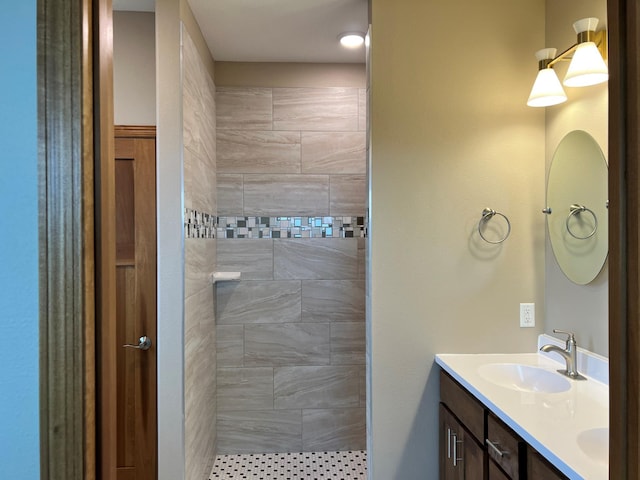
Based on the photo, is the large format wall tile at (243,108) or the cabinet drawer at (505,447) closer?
the cabinet drawer at (505,447)

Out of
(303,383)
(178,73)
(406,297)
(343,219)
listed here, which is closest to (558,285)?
(406,297)

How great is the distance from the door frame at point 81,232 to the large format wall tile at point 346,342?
2.61 m

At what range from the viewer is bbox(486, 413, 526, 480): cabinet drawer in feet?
4.75

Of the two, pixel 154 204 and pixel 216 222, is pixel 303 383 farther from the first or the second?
pixel 154 204

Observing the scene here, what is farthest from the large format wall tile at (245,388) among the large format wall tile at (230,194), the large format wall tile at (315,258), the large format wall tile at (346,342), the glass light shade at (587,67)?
the glass light shade at (587,67)

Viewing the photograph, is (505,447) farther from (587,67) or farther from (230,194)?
(230,194)

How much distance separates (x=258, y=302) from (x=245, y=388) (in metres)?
0.63

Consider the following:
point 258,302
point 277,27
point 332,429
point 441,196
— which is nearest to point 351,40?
point 277,27

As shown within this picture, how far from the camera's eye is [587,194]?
1976mm

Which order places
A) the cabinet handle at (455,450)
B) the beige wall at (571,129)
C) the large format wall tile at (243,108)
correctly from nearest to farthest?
the beige wall at (571,129)
the cabinet handle at (455,450)
the large format wall tile at (243,108)

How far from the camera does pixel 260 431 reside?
10.6 ft

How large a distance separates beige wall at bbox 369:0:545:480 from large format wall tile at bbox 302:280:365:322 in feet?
3.34

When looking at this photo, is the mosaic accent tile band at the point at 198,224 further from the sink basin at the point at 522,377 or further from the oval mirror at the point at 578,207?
the oval mirror at the point at 578,207

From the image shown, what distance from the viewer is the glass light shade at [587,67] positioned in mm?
1755
